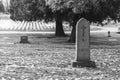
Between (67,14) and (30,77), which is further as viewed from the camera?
(67,14)

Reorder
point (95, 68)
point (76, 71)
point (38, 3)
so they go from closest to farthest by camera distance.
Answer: point (76, 71) → point (95, 68) → point (38, 3)

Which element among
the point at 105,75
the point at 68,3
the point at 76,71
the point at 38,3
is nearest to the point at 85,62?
the point at 76,71

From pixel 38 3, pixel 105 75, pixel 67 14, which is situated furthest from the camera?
pixel 38 3

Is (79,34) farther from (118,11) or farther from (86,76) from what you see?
(118,11)

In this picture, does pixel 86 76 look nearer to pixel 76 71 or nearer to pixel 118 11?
pixel 76 71

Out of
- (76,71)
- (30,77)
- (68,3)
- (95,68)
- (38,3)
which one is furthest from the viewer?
(38,3)

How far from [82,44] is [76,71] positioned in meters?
1.59

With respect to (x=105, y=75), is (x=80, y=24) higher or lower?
higher

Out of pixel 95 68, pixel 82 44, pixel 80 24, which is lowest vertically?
pixel 95 68

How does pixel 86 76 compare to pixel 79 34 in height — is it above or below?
below

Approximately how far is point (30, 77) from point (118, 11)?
2033 cm

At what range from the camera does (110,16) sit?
2719 centimetres

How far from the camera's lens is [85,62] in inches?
428

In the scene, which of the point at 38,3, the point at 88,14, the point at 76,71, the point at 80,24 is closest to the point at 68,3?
the point at 88,14
